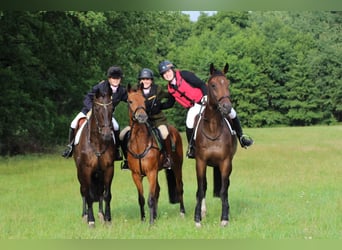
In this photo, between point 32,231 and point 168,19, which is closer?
point 32,231

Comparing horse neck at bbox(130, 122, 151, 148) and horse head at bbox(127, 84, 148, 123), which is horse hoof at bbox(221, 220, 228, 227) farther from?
horse head at bbox(127, 84, 148, 123)

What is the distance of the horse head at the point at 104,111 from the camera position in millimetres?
8621

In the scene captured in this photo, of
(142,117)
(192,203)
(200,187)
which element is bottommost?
(192,203)

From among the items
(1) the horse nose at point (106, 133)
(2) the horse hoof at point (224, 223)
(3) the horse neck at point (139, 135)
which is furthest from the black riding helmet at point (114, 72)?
(2) the horse hoof at point (224, 223)

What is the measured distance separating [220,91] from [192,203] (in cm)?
438

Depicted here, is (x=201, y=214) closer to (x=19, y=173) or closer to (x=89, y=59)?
(x=19, y=173)

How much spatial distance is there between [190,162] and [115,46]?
873 cm

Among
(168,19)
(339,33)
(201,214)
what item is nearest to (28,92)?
(168,19)

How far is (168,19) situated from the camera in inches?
1291

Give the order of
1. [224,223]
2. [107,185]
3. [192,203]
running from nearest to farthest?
[224,223] → [107,185] → [192,203]

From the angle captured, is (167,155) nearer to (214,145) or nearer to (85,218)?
(214,145)

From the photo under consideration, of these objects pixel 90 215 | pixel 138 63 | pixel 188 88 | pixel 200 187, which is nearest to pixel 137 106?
pixel 188 88

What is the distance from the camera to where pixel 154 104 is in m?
9.84

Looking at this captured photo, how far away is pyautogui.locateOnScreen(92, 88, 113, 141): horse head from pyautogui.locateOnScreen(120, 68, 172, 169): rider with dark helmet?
86cm
